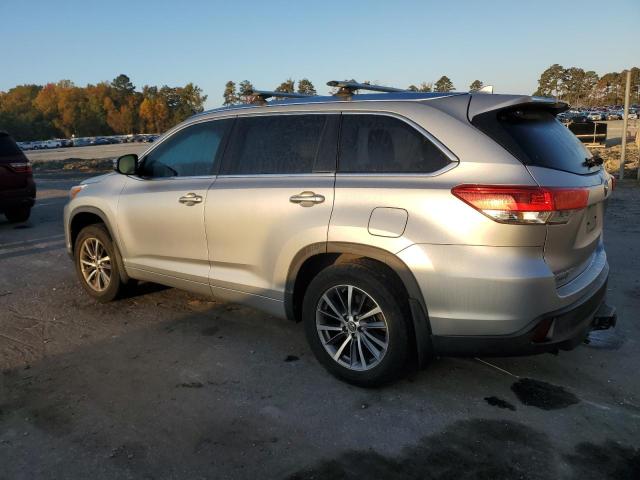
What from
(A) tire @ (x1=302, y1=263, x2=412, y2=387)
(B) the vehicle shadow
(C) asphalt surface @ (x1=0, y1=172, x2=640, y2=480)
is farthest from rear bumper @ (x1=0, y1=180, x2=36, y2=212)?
(A) tire @ (x1=302, y1=263, x2=412, y2=387)

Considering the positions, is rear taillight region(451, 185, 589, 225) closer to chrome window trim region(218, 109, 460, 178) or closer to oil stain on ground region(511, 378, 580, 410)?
chrome window trim region(218, 109, 460, 178)

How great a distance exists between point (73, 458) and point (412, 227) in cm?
223

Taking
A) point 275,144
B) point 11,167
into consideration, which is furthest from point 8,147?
point 275,144

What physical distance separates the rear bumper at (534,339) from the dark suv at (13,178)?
30.0 feet

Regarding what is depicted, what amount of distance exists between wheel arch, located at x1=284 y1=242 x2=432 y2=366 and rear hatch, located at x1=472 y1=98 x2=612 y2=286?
30.0 inches

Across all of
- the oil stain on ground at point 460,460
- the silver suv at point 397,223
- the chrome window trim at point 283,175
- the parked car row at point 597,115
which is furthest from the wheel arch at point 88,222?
the parked car row at point 597,115

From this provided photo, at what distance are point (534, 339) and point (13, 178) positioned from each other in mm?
9657

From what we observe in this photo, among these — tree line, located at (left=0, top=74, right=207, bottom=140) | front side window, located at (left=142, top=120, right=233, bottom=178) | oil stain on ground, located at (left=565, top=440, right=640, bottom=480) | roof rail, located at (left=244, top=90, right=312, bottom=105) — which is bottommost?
oil stain on ground, located at (left=565, top=440, right=640, bottom=480)

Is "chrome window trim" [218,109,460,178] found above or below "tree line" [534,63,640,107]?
below

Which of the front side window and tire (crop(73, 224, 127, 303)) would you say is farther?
tire (crop(73, 224, 127, 303))

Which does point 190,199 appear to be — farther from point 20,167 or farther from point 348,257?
point 20,167

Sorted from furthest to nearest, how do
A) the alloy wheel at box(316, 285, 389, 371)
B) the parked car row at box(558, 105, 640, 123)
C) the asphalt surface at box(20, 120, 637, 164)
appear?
1. the parked car row at box(558, 105, 640, 123)
2. the asphalt surface at box(20, 120, 637, 164)
3. the alloy wheel at box(316, 285, 389, 371)

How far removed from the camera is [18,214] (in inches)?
413

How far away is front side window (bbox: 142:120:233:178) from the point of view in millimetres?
4418
